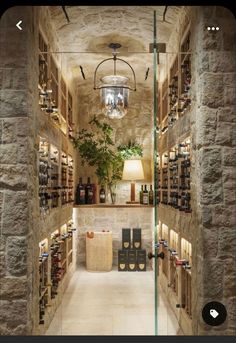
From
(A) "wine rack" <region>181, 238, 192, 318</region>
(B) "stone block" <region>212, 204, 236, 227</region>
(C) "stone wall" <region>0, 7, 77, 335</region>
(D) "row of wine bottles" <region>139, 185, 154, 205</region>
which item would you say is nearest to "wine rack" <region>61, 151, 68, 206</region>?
(D) "row of wine bottles" <region>139, 185, 154, 205</region>

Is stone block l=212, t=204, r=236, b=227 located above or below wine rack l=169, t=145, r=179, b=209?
below

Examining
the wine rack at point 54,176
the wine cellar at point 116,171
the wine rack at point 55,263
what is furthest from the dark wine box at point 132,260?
the wine rack at point 54,176

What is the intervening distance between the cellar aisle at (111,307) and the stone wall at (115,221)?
29cm

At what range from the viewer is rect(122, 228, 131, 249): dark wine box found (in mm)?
3627

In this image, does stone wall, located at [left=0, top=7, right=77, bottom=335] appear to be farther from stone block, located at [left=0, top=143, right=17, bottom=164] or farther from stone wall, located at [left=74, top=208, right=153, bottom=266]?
stone wall, located at [left=74, top=208, right=153, bottom=266]

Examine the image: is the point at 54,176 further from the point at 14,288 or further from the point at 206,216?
the point at 206,216

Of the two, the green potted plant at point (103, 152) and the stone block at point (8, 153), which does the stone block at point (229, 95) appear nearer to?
the stone block at point (8, 153)

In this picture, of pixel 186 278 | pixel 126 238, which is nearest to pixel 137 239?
pixel 126 238

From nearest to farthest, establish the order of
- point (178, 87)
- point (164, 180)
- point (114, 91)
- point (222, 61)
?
1. point (222, 61)
2. point (178, 87)
3. point (114, 91)
4. point (164, 180)

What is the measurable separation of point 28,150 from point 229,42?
0.78m

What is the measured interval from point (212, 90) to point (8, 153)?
28.1 inches

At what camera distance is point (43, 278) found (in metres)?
2.12

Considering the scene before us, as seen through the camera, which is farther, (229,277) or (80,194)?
(80,194)

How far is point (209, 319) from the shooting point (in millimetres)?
1135
